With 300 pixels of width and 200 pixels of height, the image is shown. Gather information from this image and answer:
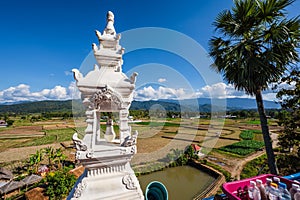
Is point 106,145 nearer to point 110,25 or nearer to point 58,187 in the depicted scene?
point 110,25

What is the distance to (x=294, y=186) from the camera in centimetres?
143

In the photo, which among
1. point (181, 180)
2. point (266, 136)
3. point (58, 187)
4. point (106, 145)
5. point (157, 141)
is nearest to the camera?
point (106, 145)

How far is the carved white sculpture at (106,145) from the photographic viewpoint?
9.18ft

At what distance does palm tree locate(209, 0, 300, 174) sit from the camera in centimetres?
468

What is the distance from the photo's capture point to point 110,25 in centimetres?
386

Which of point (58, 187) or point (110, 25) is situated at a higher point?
point (110, 25)

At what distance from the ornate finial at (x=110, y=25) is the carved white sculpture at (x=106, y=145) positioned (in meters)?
0.25

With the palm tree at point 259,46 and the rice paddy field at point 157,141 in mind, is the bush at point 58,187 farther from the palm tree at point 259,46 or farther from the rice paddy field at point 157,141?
the palm tree at point 259,46

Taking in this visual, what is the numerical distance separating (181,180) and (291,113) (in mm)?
11023

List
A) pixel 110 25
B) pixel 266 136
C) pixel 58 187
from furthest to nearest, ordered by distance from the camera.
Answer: pixel 58 187 < pixel 266 136 < pixel 110 25

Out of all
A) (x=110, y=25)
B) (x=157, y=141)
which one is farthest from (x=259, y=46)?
(x=157, y=141)

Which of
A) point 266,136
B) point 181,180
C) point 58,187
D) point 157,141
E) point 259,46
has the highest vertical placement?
point 259,46

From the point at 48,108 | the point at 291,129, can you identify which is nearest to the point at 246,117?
Result: the point at 291,129

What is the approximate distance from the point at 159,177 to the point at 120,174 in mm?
12251
